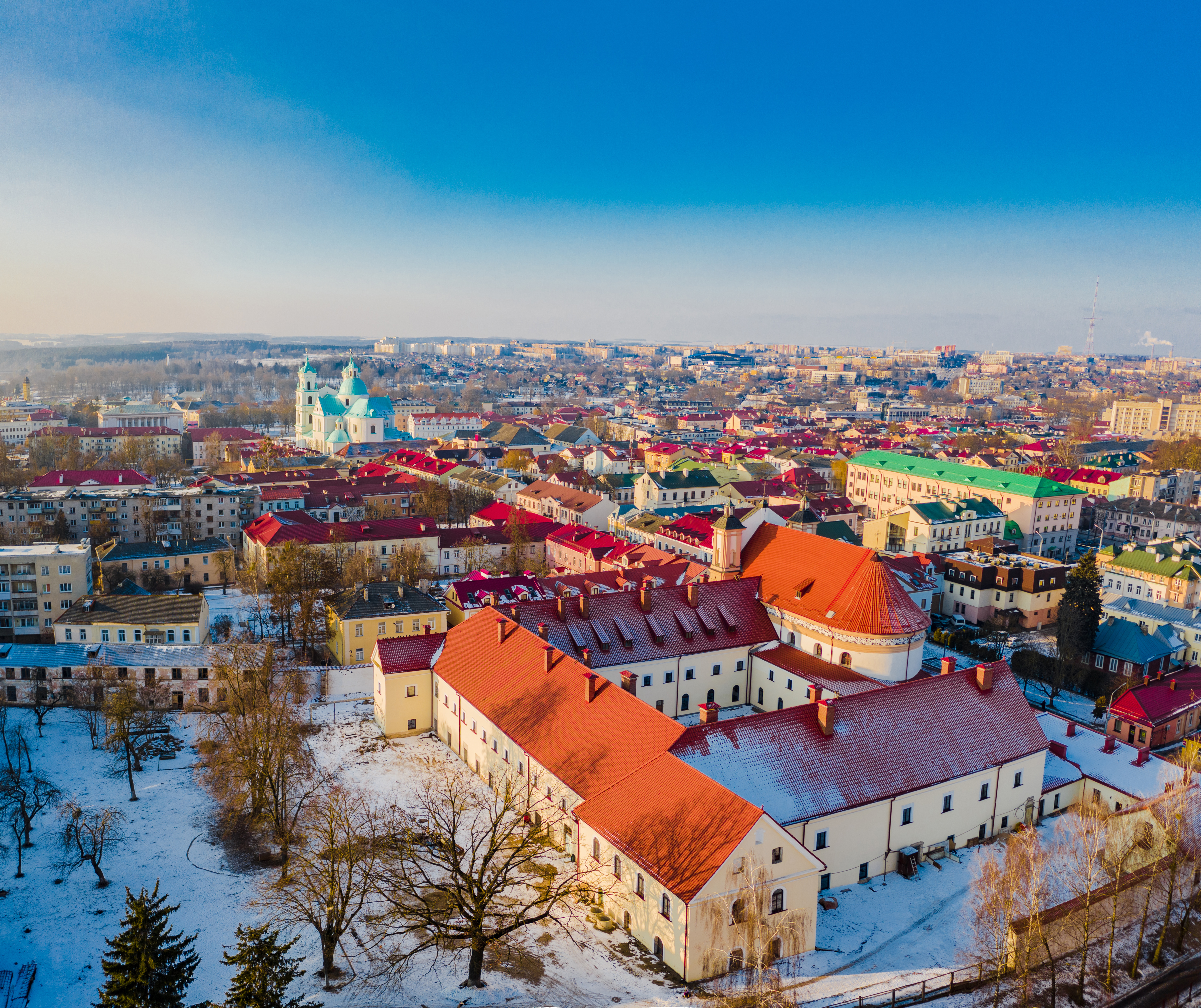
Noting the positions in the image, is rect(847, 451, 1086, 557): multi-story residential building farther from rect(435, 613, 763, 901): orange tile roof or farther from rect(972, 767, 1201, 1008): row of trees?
rect(972, 767, 1201, 1008): row of trees

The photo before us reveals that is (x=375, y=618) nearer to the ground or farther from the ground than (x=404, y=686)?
farther from the ground

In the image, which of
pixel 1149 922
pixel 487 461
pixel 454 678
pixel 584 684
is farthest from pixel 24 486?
pixel 1149 922

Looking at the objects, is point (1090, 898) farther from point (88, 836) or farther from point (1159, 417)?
point (1159, 417)

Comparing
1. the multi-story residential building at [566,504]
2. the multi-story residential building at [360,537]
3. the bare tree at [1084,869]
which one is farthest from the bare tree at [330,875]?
the multi-story residential building at [566,504]

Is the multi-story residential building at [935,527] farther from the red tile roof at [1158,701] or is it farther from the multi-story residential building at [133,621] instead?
the multi-story residential building at [133,621]

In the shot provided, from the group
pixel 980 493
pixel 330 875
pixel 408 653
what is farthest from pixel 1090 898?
pixel 980 493

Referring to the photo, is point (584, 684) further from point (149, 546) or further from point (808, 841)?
point (149, 546)

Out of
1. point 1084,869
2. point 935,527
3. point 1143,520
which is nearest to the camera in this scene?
point 1084,869
